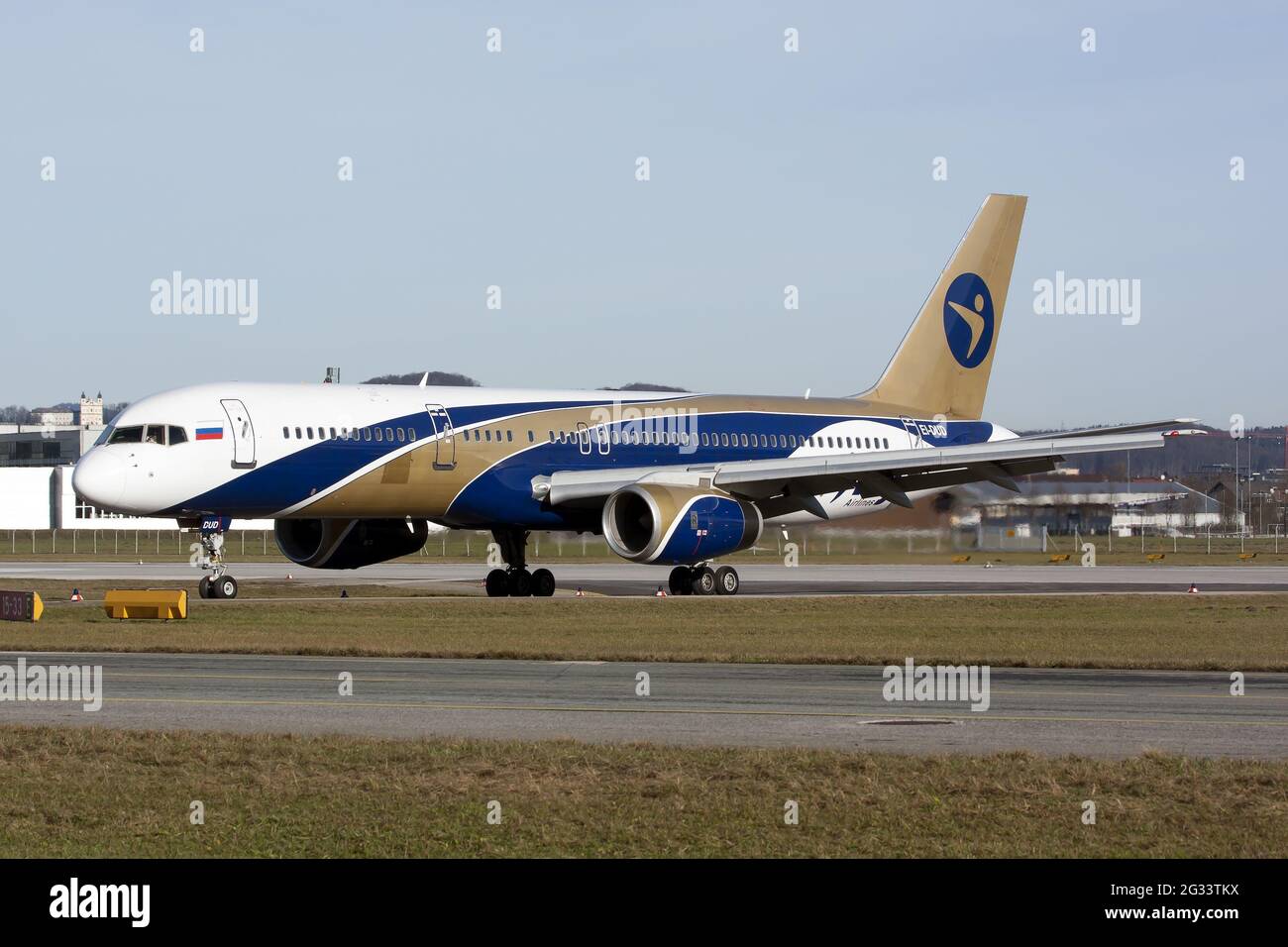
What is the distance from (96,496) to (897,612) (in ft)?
55.9

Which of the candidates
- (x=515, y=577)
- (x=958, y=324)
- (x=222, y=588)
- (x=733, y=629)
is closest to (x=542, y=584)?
(x=515, y=577)

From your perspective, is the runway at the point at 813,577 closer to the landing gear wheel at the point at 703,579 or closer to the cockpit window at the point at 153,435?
the landing gear wheel at the point at 703,579

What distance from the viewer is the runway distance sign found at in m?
32.5

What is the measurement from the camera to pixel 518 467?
39750mm

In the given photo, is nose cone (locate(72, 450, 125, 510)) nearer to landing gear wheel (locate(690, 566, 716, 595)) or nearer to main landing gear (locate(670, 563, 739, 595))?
main landing gear (locate(670, 563, 739, 595))

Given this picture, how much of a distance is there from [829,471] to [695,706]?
21592 mm

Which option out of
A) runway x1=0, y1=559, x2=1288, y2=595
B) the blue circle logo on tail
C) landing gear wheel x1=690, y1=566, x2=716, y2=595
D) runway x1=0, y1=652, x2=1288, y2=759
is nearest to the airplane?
landing gear wheel x1=690, y1=566, x2=716, y2=595

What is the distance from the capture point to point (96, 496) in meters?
34.8

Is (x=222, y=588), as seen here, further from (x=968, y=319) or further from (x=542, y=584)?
(x=968, y=319)

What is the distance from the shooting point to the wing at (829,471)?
39812 mm

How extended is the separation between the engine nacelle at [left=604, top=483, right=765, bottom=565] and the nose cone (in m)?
11.0

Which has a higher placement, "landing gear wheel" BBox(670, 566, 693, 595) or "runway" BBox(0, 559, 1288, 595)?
"landing gear wheel" BBox(670, 566, 693, 595)

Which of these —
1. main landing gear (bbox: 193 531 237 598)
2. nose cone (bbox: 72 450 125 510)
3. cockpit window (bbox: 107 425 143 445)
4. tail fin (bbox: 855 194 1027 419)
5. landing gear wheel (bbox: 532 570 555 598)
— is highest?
tail fin (bbox: 855 194 1027 419)
